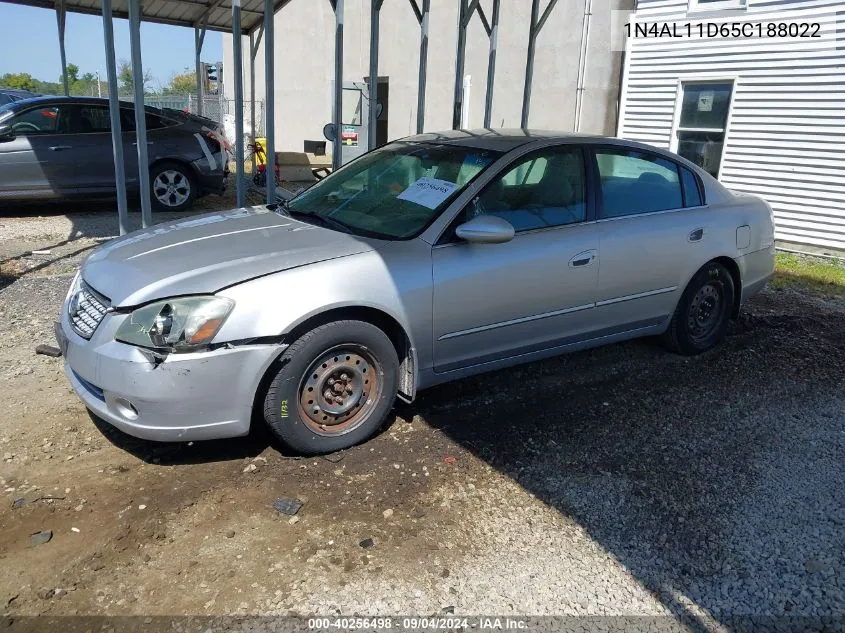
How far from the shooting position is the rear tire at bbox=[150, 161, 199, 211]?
9.88m

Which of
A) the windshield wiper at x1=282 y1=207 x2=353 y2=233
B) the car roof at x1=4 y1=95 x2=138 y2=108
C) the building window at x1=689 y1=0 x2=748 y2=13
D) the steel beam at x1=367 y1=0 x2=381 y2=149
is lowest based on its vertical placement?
the windshield wiper at x1=282 y1=207 x2=353 y2=233

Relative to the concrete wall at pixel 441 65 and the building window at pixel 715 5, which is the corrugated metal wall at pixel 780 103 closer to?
the building window at pixel 715 5

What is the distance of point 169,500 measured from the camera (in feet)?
10.2

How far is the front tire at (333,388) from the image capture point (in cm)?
325

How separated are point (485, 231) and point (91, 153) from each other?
792 cm

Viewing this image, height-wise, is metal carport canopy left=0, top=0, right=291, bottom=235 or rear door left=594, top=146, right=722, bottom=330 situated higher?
metal carport canopy left=0, top=0, right=291, bottom=235

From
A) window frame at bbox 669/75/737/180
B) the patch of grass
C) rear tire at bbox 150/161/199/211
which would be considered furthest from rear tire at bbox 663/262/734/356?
rear tire at bbox 150/161/199/211

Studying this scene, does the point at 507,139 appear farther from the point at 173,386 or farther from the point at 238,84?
the point at 238,84

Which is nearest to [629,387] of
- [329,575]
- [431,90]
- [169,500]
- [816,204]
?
[329,575]

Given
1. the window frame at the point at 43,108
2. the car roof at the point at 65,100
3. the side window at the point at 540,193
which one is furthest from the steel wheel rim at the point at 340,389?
the window frame at the point at 43,108

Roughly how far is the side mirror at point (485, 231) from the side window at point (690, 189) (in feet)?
6.08

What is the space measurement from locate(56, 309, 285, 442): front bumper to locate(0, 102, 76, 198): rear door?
7.25m

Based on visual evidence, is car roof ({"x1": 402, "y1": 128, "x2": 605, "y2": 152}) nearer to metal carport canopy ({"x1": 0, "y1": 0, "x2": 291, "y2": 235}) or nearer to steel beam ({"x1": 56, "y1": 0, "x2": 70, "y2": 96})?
metal carport canopy ({"x1": 0, "y1": 0, "x2": 291, "y2": 235})

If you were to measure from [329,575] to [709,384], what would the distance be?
3095 millimetres
